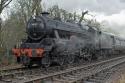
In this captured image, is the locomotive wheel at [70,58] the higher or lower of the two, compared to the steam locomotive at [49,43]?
lower

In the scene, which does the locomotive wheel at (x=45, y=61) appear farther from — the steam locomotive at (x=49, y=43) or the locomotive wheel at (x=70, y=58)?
the locomotive wheel at (x=70, y=58)

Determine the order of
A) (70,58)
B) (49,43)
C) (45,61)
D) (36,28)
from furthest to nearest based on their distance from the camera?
(70,58) < (36,28) < (49,43) < (45,61)

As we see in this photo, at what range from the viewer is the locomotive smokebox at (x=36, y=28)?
52.7 ft

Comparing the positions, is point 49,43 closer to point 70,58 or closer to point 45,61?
point 45,61

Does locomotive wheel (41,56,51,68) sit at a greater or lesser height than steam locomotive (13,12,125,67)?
lesser

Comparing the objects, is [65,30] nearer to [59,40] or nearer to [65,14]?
[59,40]

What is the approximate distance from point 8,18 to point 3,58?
1734cm

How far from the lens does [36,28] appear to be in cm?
1628

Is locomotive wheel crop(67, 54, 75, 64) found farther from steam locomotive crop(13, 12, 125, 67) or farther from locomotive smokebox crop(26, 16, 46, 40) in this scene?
locomotive smokebox crop(26, 16, 46, 40)

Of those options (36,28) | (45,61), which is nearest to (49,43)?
(45,61)

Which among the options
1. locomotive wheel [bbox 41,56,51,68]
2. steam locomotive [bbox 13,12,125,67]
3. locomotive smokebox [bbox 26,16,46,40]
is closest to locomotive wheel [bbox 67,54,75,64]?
steam locomotive [bbox 13,12,125,67]

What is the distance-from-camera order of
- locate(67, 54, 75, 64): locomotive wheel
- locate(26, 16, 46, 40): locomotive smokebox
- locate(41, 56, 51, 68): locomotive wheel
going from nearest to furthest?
locate(41, 56, 51, 68): locomotive wheel, locate(26, 16, 46, 40): locomotive smokebox, locate(67, 54, 75, 64): locomotive wheel

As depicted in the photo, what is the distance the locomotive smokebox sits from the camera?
16.1m

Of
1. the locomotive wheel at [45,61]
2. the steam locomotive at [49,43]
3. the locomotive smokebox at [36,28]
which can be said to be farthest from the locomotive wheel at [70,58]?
the locomotive smokebox at [36,28]
